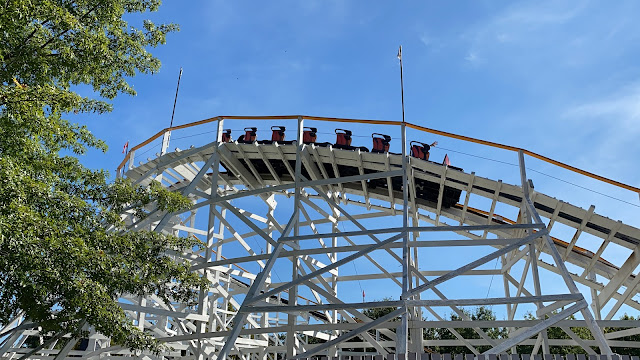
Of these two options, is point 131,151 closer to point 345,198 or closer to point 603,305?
point 345,198

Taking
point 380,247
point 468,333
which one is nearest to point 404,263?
point 380,247

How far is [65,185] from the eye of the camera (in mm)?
9602

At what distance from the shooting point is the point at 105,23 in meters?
9.21

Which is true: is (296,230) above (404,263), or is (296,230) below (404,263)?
above

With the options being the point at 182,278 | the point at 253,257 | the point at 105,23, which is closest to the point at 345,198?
the point at 253,257

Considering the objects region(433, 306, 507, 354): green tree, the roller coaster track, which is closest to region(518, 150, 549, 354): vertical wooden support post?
the roller coaster track

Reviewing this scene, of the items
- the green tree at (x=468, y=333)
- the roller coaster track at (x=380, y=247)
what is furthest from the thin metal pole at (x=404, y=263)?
the green tree at (x=468, y=333)

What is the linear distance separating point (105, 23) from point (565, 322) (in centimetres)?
1021

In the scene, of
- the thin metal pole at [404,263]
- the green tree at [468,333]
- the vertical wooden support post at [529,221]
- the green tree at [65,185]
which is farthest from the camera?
the green tree at [468,333]

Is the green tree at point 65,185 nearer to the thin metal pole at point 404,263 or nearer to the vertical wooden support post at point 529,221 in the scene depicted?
the thin metal pole at point 404,263

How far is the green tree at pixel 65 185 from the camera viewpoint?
738cm

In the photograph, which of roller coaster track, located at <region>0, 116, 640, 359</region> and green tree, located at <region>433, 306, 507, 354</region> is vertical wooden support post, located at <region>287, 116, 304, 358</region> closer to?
roller coaster track, located at <region>0, 116, 640, 359</region>

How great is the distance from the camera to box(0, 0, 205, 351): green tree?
7.38 meters

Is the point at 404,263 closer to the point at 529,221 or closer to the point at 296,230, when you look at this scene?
the point at 529,221
